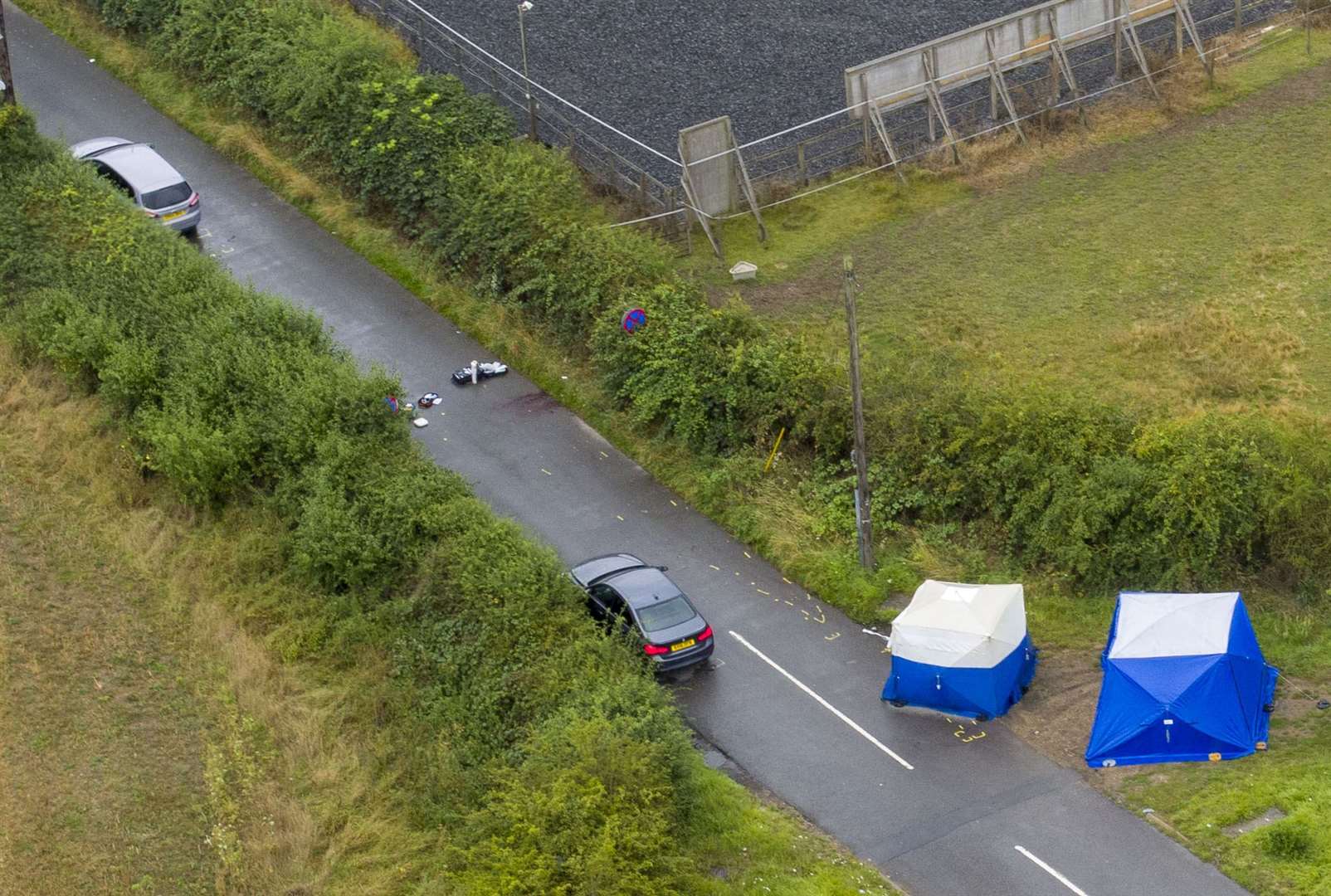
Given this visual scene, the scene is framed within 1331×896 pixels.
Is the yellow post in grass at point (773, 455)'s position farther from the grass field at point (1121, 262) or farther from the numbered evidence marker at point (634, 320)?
the numbered evidence marker at point (634, 320)

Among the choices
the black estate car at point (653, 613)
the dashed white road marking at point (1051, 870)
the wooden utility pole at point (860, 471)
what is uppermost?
the wooden utility pole at point (860, 471)

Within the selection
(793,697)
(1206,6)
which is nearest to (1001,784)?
(793,697)

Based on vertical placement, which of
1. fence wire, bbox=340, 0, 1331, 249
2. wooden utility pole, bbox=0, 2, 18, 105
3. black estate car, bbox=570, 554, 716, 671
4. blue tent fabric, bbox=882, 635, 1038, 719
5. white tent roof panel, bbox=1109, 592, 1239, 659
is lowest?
blue tent fabric, bbox=882, 635, 1038, 719

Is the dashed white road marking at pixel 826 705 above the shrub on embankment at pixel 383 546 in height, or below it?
below

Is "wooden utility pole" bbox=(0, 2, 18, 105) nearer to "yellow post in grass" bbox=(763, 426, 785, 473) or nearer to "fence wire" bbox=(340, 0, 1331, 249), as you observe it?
"fence wire" bbox=(340, 0, 1331, 249)

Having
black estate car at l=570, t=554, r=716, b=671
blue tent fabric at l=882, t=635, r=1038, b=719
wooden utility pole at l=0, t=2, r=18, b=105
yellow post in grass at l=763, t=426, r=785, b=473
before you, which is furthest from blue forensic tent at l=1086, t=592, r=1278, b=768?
wooden utility pole at l=0, t=2, r=18, b=105

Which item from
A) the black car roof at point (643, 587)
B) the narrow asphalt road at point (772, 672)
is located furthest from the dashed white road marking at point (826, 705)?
the black car roof at point (643, 587)
